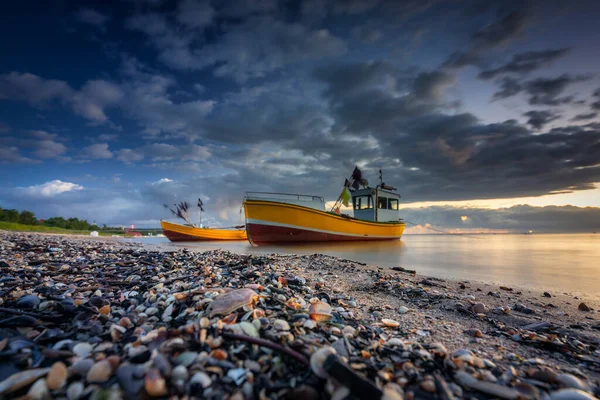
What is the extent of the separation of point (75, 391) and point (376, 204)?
27.9 metres

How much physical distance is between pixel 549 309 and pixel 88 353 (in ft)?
22.3

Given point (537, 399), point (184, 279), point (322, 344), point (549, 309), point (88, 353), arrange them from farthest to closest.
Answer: point (549, 309)
point (184, 279)
point (322, 344)
point (88, 353)
point (537, 399)

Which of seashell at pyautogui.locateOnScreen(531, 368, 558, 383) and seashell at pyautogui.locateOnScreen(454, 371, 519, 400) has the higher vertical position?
seashell at pyautogui.locateOnScreen(454, 371, 519, 400)

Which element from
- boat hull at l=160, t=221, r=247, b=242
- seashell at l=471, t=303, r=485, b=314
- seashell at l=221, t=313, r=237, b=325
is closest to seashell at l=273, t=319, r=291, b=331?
seashell at l=221, t=313, r=237, b=325

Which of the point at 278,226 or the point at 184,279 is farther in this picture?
the point at 278,226

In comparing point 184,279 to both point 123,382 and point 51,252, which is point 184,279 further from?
point 51,252

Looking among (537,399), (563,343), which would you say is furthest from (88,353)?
(563,343)

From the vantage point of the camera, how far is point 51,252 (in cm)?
814

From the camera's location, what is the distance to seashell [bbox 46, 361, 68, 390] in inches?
59.8

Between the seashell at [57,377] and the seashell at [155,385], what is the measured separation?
529mm

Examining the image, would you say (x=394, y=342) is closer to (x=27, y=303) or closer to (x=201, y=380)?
(x=201, y=380)

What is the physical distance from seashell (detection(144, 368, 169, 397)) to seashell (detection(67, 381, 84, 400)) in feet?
1.21

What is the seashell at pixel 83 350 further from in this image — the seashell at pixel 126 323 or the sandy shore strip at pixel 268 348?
the seashell at pixel 126 323

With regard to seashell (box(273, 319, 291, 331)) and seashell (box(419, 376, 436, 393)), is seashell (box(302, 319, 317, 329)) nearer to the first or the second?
seashell (box(273, 319, 291, 331))
